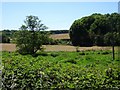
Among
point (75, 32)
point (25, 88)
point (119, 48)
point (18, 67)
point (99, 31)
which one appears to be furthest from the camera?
point (75, 32)

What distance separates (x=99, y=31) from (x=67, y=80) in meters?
15.3

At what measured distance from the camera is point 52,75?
827 cm

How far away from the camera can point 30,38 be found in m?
17.6

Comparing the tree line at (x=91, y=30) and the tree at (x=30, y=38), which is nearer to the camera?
the tree at (x=30, y=38)

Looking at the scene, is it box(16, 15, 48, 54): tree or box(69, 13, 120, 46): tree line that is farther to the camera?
box(69, 13, 120, 46): tree line

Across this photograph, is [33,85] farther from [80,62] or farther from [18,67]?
[80,62]

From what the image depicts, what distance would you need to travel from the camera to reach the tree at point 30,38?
57.4 feet

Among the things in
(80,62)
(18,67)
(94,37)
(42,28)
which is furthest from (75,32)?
(18,67)

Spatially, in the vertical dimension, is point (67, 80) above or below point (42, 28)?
below

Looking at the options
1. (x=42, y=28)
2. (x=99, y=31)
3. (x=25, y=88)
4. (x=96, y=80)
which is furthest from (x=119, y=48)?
(x=25, y=88)

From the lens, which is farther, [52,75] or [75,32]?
[75,32]

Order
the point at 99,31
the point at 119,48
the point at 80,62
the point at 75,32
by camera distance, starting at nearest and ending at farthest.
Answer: the point at 80,62 → the point at 119,48 → the point at 99,31 → the point at 75,32

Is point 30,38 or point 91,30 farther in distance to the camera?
point 91,30

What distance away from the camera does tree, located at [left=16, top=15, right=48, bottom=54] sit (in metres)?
17.5
